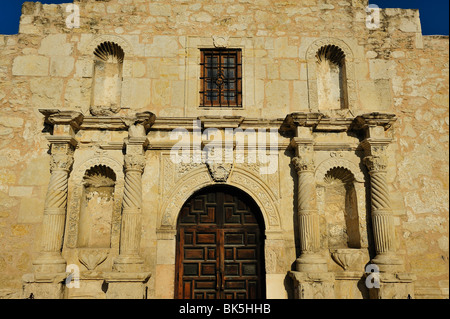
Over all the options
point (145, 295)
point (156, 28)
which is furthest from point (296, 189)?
point (156, 28)

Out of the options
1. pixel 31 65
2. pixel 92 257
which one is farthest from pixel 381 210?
pixel 31 65

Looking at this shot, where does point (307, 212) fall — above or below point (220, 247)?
above

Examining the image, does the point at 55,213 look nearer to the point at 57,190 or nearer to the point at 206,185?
the point at 57,190

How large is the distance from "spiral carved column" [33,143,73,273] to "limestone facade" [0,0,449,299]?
0.08 ft

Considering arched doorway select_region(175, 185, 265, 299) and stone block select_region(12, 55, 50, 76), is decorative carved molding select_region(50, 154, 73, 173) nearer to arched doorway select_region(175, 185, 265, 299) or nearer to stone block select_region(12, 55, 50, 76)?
stone block select_region(12, 55, 50, 76)

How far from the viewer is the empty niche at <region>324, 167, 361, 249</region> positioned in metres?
6.40

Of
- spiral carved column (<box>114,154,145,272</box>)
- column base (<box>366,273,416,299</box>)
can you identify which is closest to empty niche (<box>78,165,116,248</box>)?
spiral carved column (<box>114,154,145,272</box>)

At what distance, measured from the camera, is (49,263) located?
5.60 meters

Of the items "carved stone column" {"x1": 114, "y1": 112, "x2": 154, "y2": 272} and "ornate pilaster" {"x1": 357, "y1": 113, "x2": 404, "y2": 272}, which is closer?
"carved stone column" {"x1": 114, "y1": 112, "x2": 154, "y2": 272}

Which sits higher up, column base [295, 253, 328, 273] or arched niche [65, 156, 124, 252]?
arched niche [65, 156, 124, 252]

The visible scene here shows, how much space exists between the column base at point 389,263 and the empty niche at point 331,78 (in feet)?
9.02

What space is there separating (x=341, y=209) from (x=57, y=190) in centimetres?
489

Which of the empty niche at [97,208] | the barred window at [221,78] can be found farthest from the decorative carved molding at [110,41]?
the empty niche at [97,208]

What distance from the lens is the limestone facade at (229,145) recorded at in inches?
234
